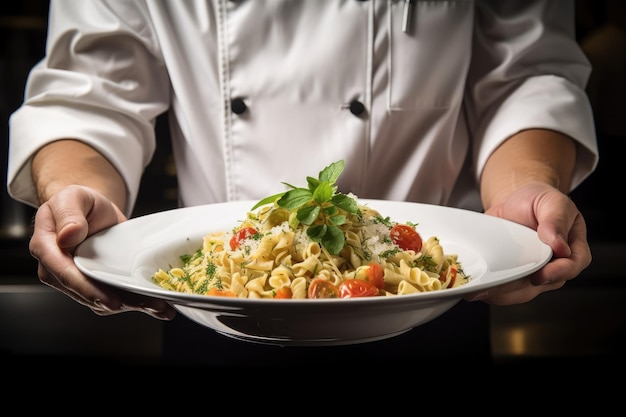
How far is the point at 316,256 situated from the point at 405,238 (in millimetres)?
187

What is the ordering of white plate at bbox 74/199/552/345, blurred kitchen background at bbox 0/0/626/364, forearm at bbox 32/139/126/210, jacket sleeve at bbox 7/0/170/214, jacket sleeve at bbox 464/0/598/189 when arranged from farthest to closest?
blurred kitchen background at bbox 0/0/626/364 → jacket sleeve at bbox 464/0/598/189 → jacket sleeve at bbox 7/0/170/214 → forearm at bbox 32/139/126/210 → white plate at bbox 74/199/552/345

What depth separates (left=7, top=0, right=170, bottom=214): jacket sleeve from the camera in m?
1.52

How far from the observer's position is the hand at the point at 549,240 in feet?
3.59

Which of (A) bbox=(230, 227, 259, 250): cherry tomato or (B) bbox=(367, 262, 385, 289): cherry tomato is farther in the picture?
(A) bbox=(230, 227, 259, 250): cherry tomato

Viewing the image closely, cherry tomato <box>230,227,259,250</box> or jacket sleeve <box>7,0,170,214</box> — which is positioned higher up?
jacket sleeve <box>7,0,170,214</box>

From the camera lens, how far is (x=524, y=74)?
67.9 inches

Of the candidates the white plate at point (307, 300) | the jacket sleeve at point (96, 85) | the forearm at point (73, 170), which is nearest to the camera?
the white plate at point (307, 300)

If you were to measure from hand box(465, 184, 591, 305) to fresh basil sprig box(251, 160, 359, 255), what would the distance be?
242 mm

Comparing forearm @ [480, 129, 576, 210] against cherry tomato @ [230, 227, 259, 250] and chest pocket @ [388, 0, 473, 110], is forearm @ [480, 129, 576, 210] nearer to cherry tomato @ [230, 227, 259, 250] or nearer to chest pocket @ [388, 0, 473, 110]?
chest pocket @ [388, 0, 473, 110]

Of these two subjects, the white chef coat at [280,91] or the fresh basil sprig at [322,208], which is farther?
the white chef coat at [280,91]

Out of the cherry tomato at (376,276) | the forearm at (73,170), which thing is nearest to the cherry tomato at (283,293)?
the cherry tomato at (376,276)

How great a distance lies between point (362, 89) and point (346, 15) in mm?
171

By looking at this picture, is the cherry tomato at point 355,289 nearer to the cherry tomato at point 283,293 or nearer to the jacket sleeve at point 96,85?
the cherry tomato at point 283,293

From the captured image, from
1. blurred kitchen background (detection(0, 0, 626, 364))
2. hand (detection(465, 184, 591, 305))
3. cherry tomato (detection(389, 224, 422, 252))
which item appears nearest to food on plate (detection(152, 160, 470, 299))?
cherry tomato (detection(389, 224, 422, 252))
